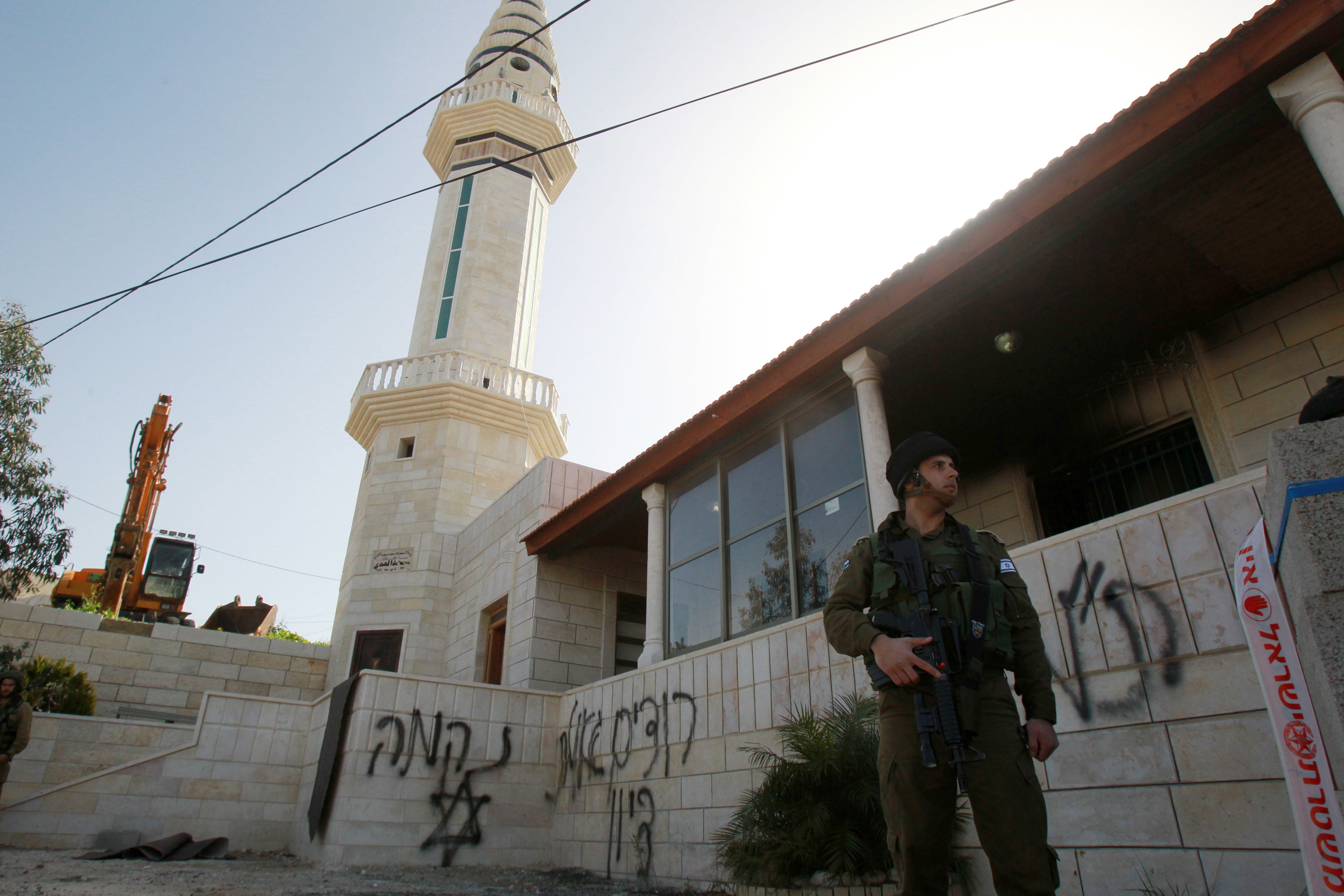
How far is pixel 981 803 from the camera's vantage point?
2.46 m

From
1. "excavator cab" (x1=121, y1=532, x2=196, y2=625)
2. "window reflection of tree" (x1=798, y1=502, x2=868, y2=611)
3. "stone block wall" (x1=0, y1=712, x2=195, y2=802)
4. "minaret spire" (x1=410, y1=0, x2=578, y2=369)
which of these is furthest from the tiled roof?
"excavator cab" (x1=121, y1=532, x2=196, y2=625)

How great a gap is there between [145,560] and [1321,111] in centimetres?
2551

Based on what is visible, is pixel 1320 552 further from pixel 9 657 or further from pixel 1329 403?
pixel 9 657

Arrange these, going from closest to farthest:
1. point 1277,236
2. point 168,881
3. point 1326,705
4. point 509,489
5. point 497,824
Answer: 1. point 1326,705
2. point 168,881
3. point 1277,236
4. point 497,824
5. point 509,489

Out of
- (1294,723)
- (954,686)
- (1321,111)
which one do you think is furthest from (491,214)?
(1294,723)

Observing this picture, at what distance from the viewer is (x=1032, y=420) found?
8.18 meters

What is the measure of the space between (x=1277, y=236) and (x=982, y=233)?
7.80ft

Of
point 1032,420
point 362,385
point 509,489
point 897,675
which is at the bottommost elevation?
point 897,675

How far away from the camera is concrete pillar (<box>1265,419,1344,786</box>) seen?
179 cm

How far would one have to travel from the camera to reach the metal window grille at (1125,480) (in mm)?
7117

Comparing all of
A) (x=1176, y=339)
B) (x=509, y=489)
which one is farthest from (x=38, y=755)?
(x=1176, y=339)

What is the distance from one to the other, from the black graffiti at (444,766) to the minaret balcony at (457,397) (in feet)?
27.7

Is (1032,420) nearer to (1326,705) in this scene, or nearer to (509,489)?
(1326,705)

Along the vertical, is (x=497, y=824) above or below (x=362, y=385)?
below
